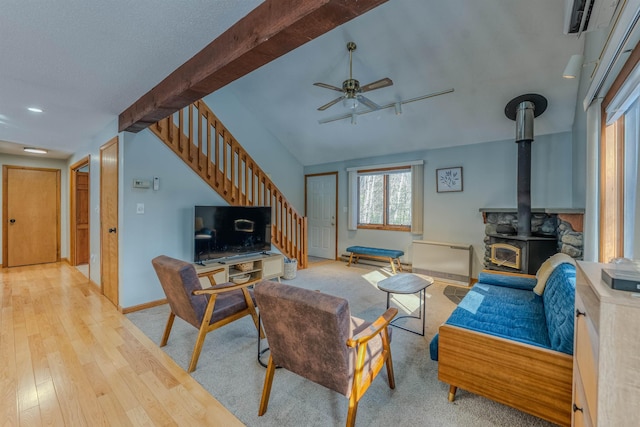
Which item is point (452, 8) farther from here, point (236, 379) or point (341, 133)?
point (236, 379)

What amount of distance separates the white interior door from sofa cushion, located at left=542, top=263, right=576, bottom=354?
4389mm

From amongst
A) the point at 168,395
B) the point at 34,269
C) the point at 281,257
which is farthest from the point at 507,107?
the point at 34,269

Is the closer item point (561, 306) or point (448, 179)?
point (561, 306)

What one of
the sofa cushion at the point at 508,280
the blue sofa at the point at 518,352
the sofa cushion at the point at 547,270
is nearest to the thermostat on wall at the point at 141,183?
the blue sofa at the point at 518,352

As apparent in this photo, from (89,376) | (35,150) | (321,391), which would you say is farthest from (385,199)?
(35,150)

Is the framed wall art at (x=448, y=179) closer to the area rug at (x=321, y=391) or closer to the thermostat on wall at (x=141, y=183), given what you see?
the area rug at (x=321, y=391)

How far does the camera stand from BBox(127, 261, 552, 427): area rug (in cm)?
162

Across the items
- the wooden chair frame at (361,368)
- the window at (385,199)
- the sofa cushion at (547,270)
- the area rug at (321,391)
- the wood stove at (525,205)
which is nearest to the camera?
the wooden chair frame at (361,368)

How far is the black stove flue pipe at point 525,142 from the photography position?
3475mm

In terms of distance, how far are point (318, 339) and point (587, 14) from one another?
2.34 metres

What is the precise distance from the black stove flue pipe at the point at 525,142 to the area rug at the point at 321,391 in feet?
6.01

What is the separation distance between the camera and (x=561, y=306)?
67.3 inches

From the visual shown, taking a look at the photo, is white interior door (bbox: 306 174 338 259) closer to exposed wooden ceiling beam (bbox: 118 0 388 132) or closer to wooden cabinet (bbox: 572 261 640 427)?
exposed wooden ceiling beam (bbox: 118 0 388 132)

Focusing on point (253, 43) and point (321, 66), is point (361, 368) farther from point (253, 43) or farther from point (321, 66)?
point (321, 66)
